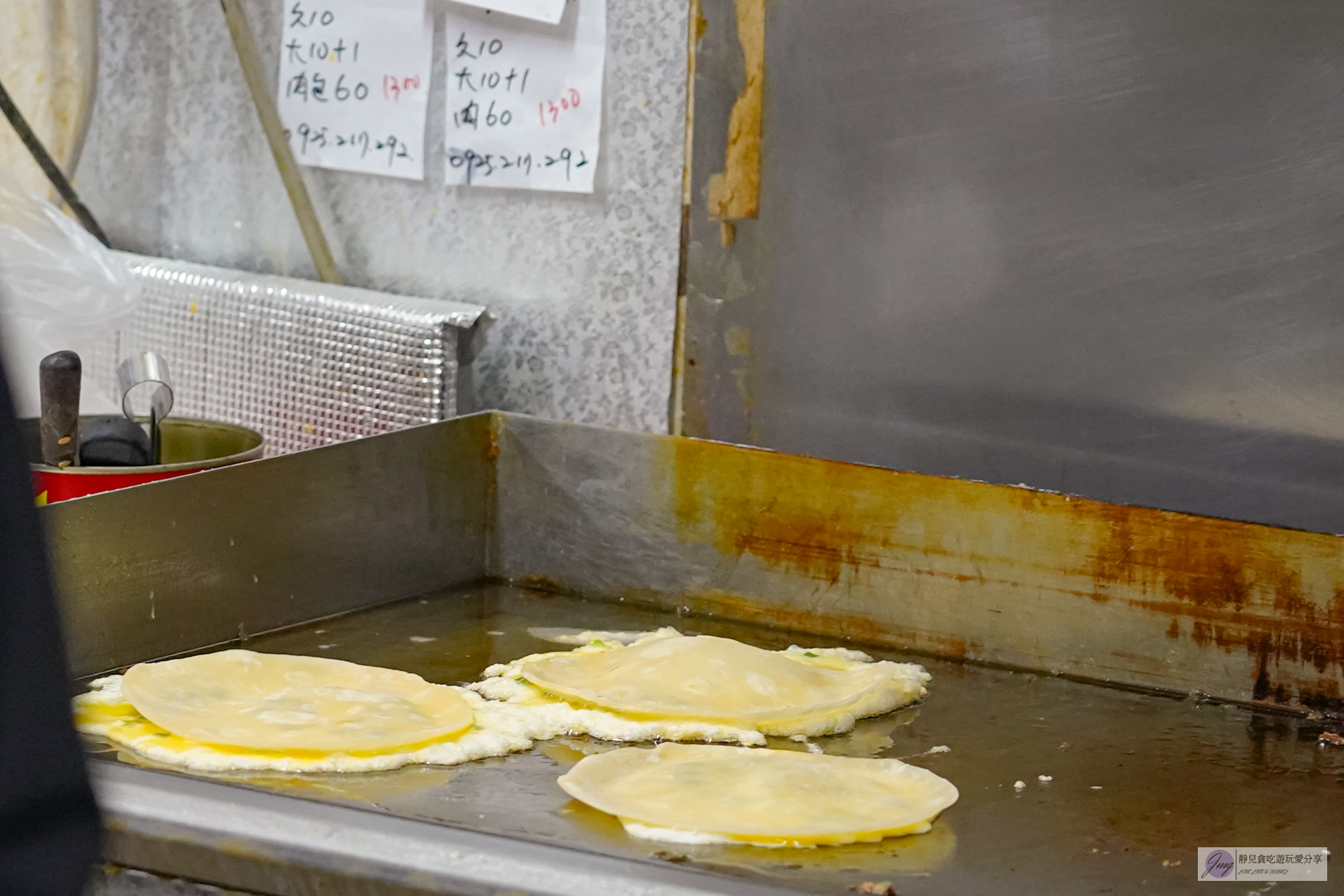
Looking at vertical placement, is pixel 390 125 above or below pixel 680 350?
above

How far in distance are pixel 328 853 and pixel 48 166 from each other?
5.67 ft

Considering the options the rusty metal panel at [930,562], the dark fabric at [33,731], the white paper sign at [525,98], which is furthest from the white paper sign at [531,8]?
the dark fabric at [33,731]

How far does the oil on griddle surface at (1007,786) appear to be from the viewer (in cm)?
117

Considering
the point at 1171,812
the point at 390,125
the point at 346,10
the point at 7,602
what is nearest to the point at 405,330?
the point at 390,125

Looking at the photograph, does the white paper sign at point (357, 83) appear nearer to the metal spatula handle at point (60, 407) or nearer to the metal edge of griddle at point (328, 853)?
the metal spatula handle at point (60, 407)

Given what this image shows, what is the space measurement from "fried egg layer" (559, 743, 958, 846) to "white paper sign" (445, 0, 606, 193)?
105 cm

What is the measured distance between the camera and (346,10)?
2.31m

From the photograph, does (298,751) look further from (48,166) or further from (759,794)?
(48,166)

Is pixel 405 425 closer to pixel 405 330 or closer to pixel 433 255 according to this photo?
pixel 405 330

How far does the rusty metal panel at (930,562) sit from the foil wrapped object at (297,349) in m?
0.19

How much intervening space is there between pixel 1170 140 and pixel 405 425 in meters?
1.12

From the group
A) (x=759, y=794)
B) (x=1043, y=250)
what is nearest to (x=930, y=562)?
(x=1043, y=250)

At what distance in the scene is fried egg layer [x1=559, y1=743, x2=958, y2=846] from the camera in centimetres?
119

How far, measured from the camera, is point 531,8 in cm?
213
